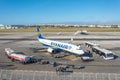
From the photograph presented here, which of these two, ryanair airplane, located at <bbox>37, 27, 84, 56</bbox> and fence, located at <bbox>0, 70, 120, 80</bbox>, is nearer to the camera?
fence, located at <bbox>0, 70, 120, 80</bbox>

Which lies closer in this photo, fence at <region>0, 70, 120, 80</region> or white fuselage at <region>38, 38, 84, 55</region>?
fence at <region>0, 70, 120, 80</region>

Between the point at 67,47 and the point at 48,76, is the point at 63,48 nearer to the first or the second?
the point at 67,47

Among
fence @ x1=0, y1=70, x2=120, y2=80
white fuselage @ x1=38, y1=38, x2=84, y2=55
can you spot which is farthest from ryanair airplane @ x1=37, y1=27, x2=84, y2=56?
fence @ x1=0, y1=70, x2=120, y2=80

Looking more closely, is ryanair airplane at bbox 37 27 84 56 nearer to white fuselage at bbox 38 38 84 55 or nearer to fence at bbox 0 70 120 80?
white fuselage at bbox 38 38 84 55

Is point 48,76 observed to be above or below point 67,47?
above

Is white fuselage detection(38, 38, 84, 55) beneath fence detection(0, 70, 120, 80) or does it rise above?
beneath

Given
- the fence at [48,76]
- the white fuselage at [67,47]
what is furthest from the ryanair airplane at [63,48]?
the fence at [48,76]

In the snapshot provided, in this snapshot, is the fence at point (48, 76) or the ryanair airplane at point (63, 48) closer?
the fence at point (48, 76)

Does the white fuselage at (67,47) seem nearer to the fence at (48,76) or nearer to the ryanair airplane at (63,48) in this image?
the ryanair airplane at (63,48)

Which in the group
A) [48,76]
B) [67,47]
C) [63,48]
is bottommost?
[63,48]

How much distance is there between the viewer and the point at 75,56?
55656 millimetres

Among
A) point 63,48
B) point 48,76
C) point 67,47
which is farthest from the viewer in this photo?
point 63,48

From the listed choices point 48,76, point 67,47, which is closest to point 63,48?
point 67,47

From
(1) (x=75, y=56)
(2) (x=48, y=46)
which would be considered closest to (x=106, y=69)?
(1) (x=75, y=56)
